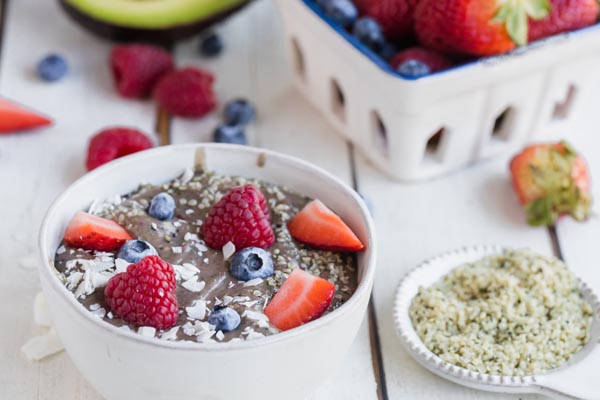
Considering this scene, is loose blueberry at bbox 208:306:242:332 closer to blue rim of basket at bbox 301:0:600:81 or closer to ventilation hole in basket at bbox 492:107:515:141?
blue rim of basket at bbox 301:0:600:81

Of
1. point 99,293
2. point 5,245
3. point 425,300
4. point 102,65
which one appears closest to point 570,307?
point 425,300

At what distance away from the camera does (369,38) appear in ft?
5.52

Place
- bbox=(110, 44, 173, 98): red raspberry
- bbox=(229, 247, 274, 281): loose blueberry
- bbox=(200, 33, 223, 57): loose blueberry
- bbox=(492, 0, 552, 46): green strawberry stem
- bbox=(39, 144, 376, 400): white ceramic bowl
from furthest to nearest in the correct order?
bbox=(200, 33, 223, 57): loose blueberry, bbox=(110, 44, 173, 98): red raspberry, bbox=(492, 0, 552, 46): green strawberry stem, bbox=(229, 247, 274, 281): loose blueberry, bbox=(39, 144, 376, 400): white ceramic bowl

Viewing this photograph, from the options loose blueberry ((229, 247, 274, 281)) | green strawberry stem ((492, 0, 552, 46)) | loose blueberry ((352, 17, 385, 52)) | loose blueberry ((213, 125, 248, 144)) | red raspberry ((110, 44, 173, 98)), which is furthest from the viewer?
red raspberry ((110, 44, 173, 98))

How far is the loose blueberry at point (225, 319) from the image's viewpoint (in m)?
1.13

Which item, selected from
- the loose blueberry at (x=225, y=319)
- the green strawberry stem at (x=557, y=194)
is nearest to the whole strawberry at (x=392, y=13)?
the green strawberry stem at (x=557, y=194)

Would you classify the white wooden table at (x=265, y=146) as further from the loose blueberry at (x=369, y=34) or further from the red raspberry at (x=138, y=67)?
the loose blueberry at (x=369, y=34)

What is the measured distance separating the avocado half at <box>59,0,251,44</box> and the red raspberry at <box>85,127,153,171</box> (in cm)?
39

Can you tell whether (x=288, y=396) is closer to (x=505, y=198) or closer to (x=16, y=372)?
(x=16, y=372)

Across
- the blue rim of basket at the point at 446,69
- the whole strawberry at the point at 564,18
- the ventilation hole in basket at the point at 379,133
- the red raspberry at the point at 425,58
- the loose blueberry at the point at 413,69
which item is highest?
the whole strawberry at the point at 564,18

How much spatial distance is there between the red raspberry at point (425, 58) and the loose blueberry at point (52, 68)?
75 centimetres

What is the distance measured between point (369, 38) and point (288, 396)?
2.50ft

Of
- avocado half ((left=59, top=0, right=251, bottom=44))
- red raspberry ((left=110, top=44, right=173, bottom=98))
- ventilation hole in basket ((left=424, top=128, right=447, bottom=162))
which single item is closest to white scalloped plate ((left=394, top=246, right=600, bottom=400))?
ventilation hole in basket ((left=424, top=128, right=447, bottom=162))

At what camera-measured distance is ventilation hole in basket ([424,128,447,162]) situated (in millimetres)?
1731
